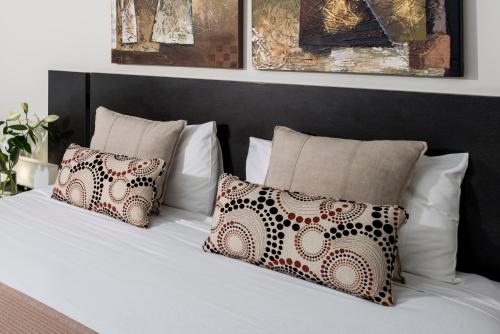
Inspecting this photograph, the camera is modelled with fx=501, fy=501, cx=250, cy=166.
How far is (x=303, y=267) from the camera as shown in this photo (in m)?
1.49

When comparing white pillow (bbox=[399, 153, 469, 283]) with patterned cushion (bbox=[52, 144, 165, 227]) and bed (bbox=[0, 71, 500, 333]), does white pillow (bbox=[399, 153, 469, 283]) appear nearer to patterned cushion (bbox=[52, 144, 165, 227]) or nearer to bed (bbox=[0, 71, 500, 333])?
bed (bbox=[0, 71, 500, 333])

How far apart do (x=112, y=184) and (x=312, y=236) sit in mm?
938

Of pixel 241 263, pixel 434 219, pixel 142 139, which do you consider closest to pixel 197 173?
pixel 142 139

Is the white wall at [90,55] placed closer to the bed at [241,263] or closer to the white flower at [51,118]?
the bed at [241,263]

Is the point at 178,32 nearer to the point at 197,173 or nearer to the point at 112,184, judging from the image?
the point at 197,173

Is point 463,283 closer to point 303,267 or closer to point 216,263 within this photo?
point 303,267

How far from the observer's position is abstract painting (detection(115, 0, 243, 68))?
7.30 feet

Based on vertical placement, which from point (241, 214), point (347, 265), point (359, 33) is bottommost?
point (347, 265)

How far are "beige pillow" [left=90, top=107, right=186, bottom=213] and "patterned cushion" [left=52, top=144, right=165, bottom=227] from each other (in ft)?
0.35

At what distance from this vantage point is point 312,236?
4.84ft

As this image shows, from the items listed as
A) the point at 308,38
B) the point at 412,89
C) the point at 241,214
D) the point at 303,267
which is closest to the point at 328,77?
the point at 308,38

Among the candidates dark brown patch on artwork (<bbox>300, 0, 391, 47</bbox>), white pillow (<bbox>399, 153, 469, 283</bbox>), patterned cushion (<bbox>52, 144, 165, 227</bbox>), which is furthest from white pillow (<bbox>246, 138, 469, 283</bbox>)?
patterned cushion (<bbox>52, 144, 165, 227</bbox>)

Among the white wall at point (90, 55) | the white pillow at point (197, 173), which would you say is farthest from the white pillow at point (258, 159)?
the white wall at point (90, 55)

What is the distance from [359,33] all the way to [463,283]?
94cm
